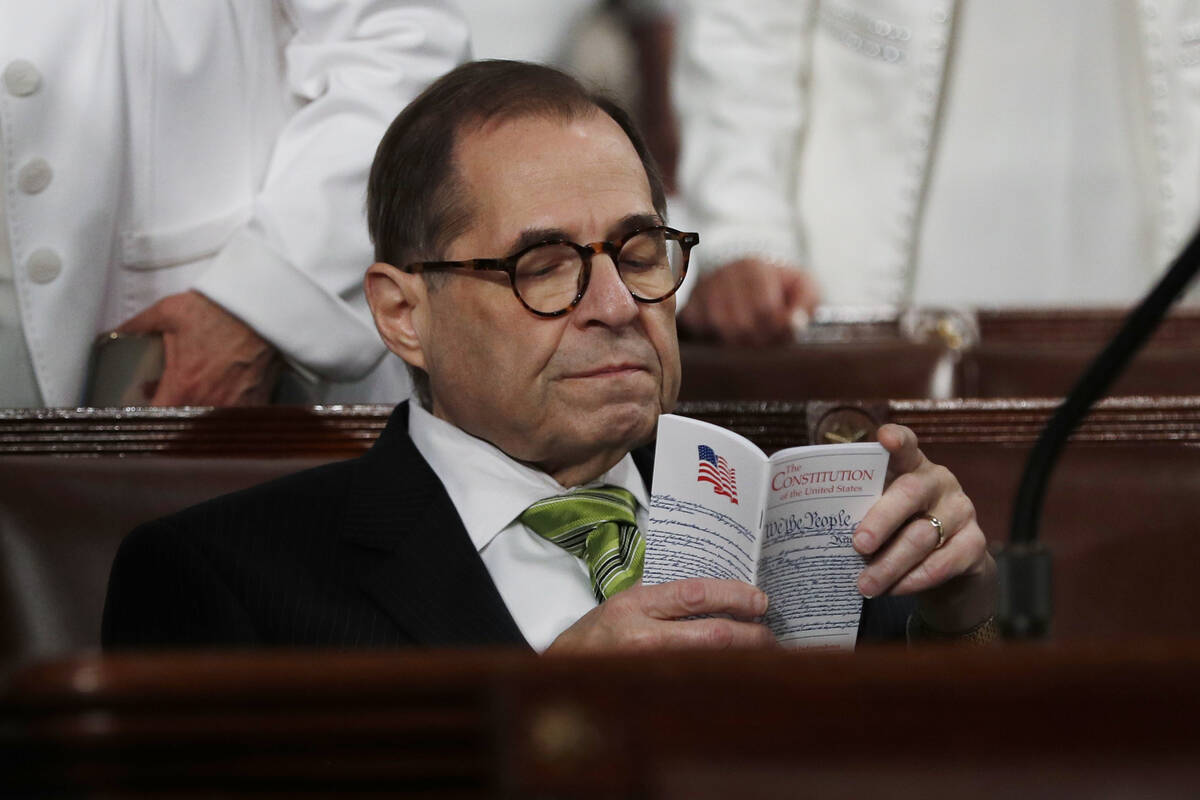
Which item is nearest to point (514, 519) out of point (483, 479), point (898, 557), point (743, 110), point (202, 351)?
point (483, 479)

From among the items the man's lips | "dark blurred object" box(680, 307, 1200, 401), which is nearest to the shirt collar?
the man's lips

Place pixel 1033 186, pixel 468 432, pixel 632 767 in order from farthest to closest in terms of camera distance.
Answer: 1. pixel 1033 186
2. pixel 468 432
3. pixel 632 767

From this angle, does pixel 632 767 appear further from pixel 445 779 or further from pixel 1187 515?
pixel 1187 515

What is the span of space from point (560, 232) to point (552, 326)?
0.10m

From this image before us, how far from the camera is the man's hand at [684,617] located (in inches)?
44.8

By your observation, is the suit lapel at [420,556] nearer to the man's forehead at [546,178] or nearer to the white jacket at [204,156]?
the man's forehead at [546,178]

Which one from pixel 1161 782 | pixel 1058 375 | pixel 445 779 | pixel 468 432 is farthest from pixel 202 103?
pixel 1161 782

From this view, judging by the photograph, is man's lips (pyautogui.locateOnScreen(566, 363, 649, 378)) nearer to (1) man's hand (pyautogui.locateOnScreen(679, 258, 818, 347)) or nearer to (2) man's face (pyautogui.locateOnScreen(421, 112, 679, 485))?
(2) man's face (pyautogui.locateOnScreen(421, 112, 679, 485))

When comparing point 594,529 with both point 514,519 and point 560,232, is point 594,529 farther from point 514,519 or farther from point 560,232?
point 560,232

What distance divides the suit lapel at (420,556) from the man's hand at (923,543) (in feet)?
1.12

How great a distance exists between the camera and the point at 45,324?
1810 mm

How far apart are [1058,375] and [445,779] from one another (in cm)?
174

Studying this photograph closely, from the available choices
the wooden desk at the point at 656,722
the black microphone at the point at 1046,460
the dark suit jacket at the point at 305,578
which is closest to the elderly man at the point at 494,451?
the dark suit jacket at the point at 305,578

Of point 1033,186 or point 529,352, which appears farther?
point 1033,186
